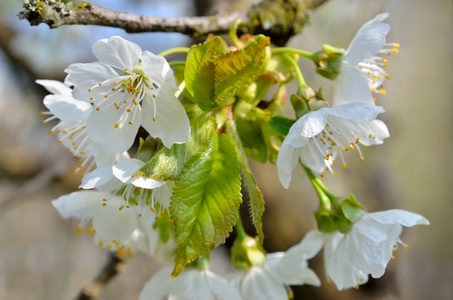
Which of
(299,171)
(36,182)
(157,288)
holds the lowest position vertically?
(299,171)

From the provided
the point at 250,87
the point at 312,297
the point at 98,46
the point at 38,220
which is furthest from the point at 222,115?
the point at 38,220

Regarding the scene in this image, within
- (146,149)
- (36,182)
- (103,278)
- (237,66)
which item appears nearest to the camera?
(237,66)

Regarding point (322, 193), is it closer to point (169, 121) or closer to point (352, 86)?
point (352, 86)

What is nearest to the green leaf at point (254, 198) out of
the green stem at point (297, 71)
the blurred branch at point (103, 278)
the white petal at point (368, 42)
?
the green stem at point (297, 71)

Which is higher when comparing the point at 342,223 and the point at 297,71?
the point at 297,71

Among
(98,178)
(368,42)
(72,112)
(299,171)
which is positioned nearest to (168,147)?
(98,178)

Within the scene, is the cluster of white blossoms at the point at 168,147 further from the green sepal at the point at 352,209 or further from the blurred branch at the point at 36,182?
the blurred branch at the point at 36,182
